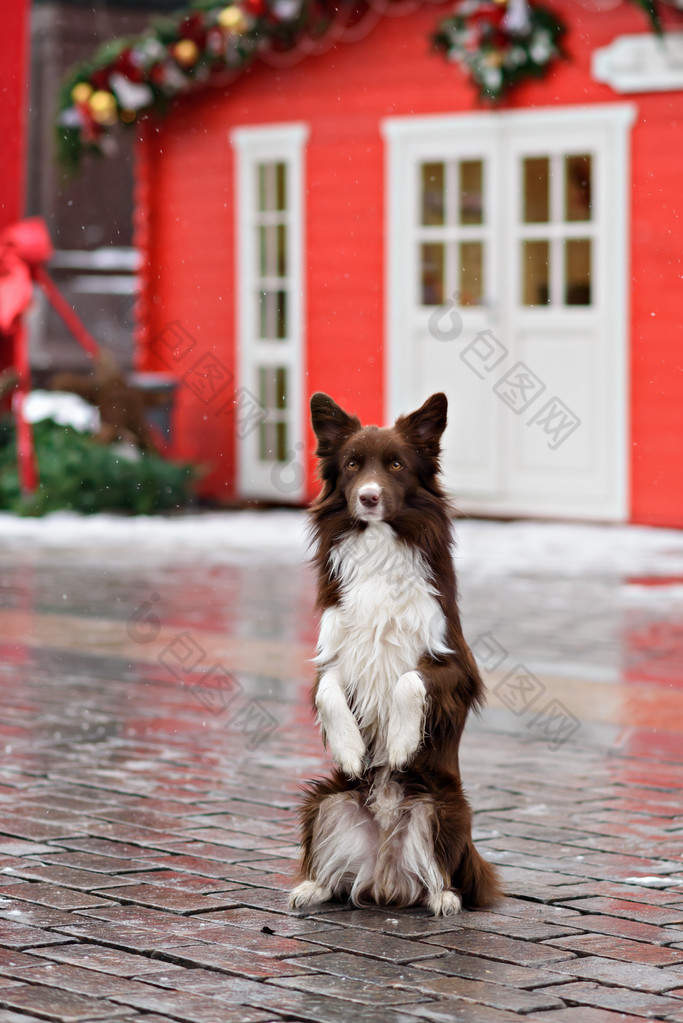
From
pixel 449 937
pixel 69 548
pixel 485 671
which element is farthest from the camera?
pixel 69 548

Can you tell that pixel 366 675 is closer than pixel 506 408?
Yes

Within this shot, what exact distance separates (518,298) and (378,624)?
944 cm

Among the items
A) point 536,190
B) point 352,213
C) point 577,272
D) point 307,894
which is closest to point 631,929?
point 307,894

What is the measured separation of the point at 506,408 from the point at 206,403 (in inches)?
125

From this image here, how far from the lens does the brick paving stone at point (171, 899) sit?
12.7ft

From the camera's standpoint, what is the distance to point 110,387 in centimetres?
1384

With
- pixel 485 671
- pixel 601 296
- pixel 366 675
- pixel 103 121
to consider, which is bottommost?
pixel 485 671

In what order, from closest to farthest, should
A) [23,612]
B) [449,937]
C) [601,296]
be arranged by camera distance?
1. [449,937]
2. [23,612]
3. [601,296]

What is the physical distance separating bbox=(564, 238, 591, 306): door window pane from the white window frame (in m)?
2.37

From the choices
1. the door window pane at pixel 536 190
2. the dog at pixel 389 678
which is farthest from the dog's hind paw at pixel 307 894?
the door window pane at pixel 536 190

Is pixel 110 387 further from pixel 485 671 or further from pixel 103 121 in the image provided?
pixel 485 671

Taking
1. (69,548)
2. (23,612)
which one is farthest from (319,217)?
(23,612)

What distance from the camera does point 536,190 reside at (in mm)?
12820

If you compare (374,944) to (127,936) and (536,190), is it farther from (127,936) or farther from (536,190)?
(536,190)
